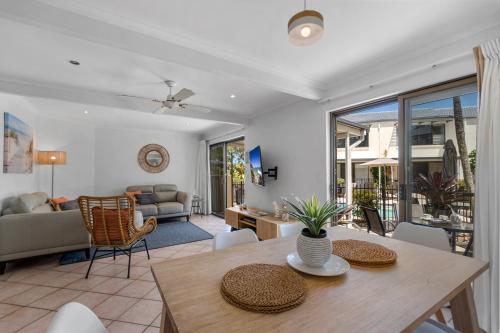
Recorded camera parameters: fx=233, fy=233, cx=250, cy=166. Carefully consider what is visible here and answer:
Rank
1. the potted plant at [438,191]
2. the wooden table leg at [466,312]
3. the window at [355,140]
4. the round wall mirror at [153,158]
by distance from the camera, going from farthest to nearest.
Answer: the round wall mirror at [153,158]
the window at [355,140]
the potted plant at [438,191]
the wooden table leg at [466,312]

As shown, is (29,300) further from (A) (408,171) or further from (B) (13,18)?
(A) (408,171)

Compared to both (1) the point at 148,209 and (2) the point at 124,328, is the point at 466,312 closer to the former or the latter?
(2) the point at 124,328

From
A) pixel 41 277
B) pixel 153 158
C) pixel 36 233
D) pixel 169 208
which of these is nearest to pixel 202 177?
pixel 153 158

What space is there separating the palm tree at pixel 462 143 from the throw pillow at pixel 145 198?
5641mm

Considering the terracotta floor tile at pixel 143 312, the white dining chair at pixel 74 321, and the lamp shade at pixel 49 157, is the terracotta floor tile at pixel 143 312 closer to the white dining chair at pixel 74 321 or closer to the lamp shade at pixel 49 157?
the white dining chair at pixel 74 321

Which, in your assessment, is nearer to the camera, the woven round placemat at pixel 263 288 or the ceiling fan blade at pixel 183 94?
the woven round placemat at pixel 263 288

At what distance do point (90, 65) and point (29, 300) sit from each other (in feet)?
7.84

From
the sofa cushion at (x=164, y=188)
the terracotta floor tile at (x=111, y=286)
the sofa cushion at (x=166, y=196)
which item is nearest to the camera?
the terracotta floor tile at (x=111, y=286)

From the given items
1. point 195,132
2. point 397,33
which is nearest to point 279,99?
point 397,33

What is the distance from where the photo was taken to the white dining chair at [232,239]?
63.0 inches

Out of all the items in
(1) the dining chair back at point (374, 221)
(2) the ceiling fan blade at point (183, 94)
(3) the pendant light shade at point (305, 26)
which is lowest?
(1) the dining chair back at point (374, 221)

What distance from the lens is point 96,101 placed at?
3344 millimetres

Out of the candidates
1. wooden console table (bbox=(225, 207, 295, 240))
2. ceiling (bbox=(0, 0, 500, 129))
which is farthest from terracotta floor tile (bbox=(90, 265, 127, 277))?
ceiling (bbox=(0, 0, 500, 129))

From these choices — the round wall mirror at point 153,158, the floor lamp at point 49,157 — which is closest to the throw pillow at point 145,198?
the round wall mirror at point 153,158
